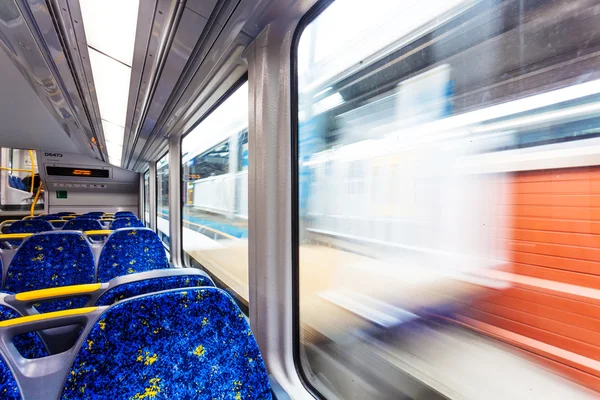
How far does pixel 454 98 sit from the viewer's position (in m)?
1.29

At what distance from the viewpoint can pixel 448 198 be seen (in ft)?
4.63

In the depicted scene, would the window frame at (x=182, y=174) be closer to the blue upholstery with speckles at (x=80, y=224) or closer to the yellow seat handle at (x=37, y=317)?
the blue upholstery with speckles at (x=80, y=224)

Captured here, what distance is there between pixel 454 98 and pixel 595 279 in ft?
2.88

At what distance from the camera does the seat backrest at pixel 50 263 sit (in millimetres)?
1670

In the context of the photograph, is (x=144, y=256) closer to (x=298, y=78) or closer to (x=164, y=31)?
(x=164, y=31)

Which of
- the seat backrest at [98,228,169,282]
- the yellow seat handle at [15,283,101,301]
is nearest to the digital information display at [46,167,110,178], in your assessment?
the seat backrest at [98,228,169,282]

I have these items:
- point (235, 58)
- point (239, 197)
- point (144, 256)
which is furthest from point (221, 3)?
point (239, 197)

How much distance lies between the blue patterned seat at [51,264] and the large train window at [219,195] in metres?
1.33

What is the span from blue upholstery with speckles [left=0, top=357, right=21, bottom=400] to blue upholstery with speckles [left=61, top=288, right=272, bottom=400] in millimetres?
84

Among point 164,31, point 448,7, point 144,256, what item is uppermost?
point 164,31

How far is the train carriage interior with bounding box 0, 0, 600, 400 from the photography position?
768 mm

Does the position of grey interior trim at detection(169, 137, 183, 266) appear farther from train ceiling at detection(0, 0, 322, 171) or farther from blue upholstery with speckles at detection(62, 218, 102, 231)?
blue upholstery with speckles at detection(62, 218, 102, 231)

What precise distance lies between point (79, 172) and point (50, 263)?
7418 millimetres

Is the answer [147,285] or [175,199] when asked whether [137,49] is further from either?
[175,199]
